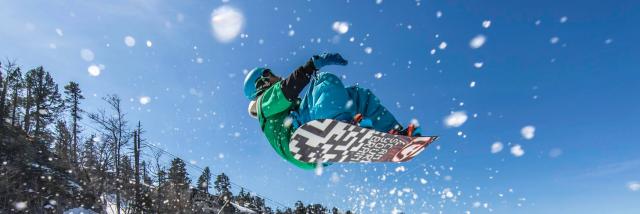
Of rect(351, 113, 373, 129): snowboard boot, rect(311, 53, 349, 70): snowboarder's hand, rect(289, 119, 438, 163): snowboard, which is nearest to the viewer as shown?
rect(311, 53, 349, 70): snowboarder's hand

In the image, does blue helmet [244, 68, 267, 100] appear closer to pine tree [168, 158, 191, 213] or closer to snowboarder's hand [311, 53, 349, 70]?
snowboarder's hand [311, 53, 349, 70]

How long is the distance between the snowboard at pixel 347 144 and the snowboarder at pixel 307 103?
11cm

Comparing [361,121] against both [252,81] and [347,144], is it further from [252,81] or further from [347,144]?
[252,81]

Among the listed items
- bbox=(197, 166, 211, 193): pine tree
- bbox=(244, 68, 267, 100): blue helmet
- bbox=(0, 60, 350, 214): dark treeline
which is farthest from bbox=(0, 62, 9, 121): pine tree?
bbox=(244, 68, 267, 100): blue helmet

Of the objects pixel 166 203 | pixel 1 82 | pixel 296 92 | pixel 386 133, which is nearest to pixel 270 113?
pixel 296 92

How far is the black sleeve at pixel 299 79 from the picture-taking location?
14.2 feet

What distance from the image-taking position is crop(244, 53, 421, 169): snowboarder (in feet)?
14.4

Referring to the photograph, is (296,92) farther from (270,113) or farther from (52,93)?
(52,93)

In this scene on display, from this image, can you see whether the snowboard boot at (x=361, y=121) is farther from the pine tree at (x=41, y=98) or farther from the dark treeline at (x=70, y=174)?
the pine tree at (x=41, y=98)

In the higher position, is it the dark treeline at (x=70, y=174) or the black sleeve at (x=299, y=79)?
the dark treeline at (x=70, y=174)

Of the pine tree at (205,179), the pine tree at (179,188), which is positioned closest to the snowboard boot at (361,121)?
the pine tree at (179,188)

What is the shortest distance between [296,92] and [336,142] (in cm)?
139

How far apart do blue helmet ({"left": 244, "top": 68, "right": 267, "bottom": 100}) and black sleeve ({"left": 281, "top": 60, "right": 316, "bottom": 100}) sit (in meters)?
1.01

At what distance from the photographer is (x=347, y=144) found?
5.71 meters
